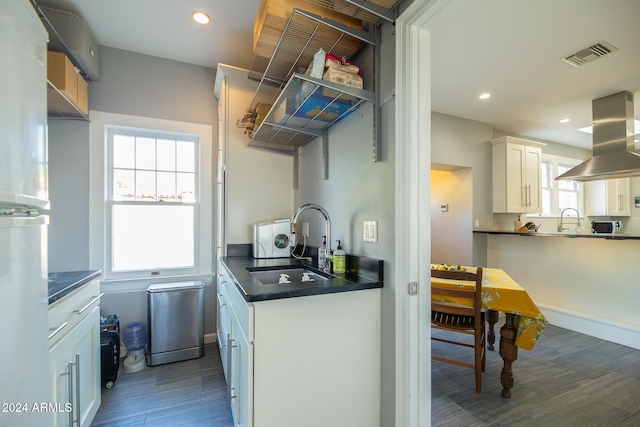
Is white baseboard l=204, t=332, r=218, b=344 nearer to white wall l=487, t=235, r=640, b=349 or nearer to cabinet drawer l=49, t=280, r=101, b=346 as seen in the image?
cabinet drawer l=49, t=280, r=101, b=346

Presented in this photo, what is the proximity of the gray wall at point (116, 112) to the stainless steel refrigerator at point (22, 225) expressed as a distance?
1.85 metres

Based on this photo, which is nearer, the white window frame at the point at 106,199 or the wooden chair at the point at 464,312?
the wooden chair at the point at 464,312

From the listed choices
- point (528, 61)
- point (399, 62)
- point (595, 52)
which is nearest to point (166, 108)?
point (399, 62)

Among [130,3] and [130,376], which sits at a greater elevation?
[130,3]

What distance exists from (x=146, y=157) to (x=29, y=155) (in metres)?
2.04

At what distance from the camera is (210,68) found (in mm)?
2812

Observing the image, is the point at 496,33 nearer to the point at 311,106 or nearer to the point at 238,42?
the point at 311,106

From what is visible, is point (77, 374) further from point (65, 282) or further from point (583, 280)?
point (583, 280)

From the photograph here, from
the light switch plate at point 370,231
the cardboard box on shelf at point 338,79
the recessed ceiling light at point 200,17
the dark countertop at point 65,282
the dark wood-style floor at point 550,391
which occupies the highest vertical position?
the recessed ceiling light at point 200,17

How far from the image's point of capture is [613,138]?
316cm

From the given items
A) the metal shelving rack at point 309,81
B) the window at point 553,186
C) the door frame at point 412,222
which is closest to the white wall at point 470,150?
the window at point 553,186

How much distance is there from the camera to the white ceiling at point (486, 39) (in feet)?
6.39

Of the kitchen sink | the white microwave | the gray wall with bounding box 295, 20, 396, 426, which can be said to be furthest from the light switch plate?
the white microwave

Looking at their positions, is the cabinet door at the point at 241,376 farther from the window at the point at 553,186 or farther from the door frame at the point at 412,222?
the window at the point at 553,186
